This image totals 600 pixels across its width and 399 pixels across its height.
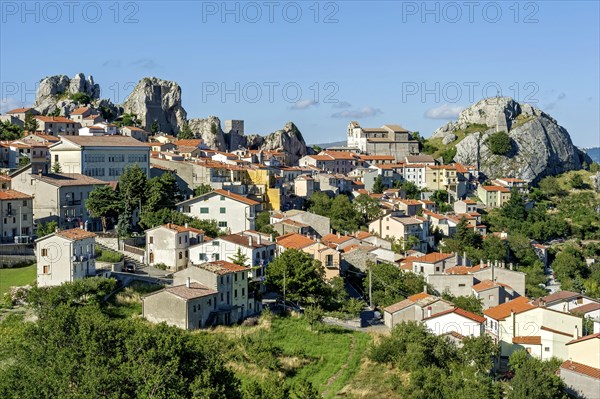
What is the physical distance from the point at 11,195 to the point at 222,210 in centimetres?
1370

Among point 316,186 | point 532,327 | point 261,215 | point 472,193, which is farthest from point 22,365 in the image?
point 472,193

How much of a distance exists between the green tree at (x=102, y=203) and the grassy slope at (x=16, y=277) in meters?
7.24

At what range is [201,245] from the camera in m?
44.9

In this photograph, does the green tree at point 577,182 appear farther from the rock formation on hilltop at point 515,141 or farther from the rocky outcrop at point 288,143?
the rocky outcrop at point 288,143

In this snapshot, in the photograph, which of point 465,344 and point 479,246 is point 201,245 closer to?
point 465,344

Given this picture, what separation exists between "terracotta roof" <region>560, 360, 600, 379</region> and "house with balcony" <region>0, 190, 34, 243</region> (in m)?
28.4

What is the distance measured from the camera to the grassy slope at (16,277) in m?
39.0

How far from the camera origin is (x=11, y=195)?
4600 cm

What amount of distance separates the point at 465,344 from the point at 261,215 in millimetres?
23448

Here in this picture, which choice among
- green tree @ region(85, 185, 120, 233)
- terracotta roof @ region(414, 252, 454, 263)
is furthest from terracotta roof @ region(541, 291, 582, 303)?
green tree @ region(85, 185, 120, 233)

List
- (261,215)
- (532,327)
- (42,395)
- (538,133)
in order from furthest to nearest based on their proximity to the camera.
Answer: (538,133)
(261,215)
(532,327)
(42,395)

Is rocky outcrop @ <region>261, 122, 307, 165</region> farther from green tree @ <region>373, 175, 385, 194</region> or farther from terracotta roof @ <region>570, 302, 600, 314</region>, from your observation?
terracotta roof @ <region>570, 302, 600, 314</region>

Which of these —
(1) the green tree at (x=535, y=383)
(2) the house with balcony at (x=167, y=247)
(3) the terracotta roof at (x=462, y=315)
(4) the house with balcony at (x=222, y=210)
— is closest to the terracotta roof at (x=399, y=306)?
(3) the terracotta roof at (x=462, y=315)

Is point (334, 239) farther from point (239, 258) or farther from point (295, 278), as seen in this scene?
point (295, 278)
